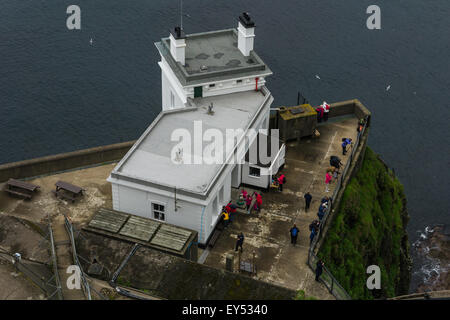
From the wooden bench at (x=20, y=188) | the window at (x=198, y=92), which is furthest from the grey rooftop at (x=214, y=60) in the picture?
the wooden bench at (x=20, y=188)

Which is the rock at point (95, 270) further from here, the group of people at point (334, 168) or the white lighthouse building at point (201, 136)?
the group of people at point (334, 168)

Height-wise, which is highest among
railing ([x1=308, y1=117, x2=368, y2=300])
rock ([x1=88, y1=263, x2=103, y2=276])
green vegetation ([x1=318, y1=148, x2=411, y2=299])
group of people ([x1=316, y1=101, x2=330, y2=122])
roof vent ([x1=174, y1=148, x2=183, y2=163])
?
roof vent ([x1=174, y1=148, x2=183, y2=163])

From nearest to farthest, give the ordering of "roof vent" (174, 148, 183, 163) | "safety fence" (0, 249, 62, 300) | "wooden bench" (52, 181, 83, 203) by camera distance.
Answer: "safety fence" (0, 249, 62, 300) < "roof vent" (174, 148, 183, 163) < "wooden bench" (52, 181, 83, 203)

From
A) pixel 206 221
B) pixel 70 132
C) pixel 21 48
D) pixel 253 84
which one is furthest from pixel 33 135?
pixel 206 221

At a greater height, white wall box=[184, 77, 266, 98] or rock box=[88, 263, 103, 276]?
white wall box=[184, 77, 266, 98]

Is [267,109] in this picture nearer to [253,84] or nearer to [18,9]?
[253,84]

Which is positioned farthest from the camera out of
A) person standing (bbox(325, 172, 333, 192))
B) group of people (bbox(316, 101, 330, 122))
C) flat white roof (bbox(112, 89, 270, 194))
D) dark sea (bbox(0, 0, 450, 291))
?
dark sea (bbox(0, 0, 450, 291))

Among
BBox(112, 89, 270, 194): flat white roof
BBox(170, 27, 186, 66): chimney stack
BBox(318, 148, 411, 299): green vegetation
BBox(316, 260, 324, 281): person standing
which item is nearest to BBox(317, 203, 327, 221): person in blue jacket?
BBox(318, 148, 411, 299): green vegetation

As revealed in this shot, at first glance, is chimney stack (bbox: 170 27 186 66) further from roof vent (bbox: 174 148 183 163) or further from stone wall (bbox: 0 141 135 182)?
roof vent (bbox: 174 148 183 163)

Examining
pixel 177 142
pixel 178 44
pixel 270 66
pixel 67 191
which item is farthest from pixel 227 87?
pixel 270 66
